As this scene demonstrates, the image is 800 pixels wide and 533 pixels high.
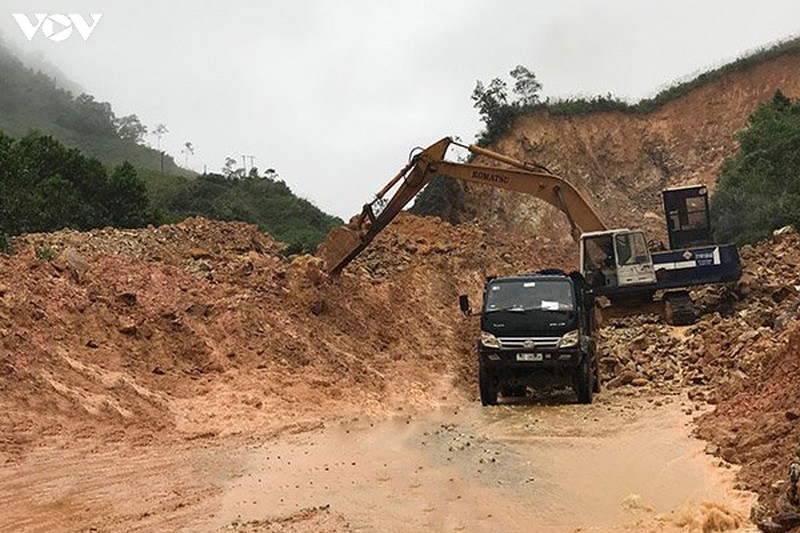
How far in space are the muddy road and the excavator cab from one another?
689cm

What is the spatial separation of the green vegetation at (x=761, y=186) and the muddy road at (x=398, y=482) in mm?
21115

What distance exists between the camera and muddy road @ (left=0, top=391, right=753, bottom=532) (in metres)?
6.93

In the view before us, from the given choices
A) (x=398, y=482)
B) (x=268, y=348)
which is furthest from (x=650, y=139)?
(x=398, y=482)

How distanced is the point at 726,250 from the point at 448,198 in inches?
798

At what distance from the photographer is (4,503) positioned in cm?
766

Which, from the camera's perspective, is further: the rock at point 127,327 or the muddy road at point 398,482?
the rock at point 127,327

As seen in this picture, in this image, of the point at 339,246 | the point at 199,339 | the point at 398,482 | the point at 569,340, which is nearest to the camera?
the point at 398,482

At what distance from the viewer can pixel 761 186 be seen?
31281 mm

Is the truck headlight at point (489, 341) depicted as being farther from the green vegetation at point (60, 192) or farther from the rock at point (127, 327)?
the green vegetation at point (60, 192)

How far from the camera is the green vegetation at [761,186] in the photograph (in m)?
29.8

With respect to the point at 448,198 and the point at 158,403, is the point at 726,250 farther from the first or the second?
the point at 448,198

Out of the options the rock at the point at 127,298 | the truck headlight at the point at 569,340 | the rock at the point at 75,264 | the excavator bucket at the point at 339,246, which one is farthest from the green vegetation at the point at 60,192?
the truck headlight at the point at 569,340

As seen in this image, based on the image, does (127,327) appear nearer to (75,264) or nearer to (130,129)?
(75,264)

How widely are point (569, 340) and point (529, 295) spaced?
1077 mm
